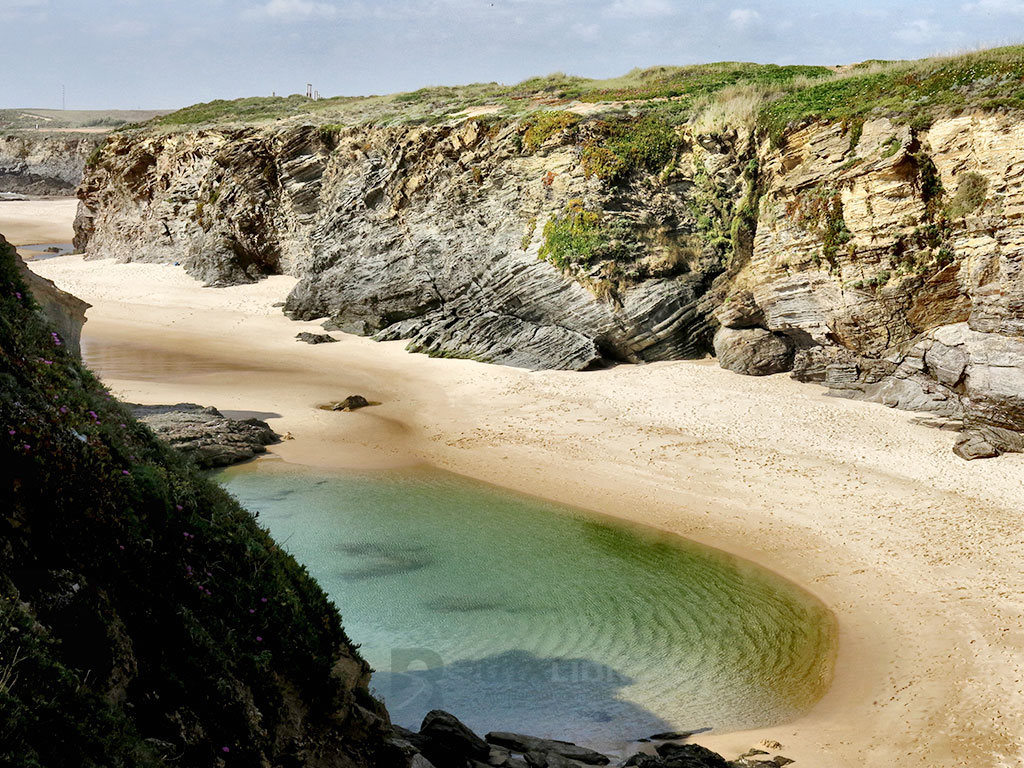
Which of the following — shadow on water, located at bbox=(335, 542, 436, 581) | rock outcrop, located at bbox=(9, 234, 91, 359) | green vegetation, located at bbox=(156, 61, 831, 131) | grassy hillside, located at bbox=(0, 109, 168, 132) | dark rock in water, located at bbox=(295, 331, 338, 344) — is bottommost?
shadow on water, located at bbox=(335, 542, 436, 581)

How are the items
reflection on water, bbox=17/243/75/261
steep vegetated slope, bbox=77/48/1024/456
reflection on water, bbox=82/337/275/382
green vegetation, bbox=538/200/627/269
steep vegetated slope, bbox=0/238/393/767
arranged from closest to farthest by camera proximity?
steep vegetated slope, bbox=0/238/393/767 → steep vegetated slope, bbox=77/48/1024/456 → reflection on water, bbox=82/337/275/382 → green vegetation, bbox=538/200/627/269 → reflection on water, bbox=17/243/75/261

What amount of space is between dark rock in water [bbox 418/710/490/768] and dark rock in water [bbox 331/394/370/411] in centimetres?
1589

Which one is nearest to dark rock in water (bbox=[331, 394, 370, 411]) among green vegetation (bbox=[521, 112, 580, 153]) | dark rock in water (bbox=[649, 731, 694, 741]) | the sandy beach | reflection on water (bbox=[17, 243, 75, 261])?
the sandy beach

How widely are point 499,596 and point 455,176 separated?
2289 centimetres

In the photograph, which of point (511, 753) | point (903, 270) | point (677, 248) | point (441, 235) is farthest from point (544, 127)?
point (511, 753)

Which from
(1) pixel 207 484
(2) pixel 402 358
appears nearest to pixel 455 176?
(2) pixel 402 358

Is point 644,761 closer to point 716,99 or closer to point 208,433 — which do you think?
point 208,433

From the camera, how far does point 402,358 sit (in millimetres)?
28875

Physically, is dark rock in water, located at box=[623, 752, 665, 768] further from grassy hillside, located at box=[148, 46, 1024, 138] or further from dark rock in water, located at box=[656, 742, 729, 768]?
grassy hillside, located at box=[148, 46, 1024, 138]

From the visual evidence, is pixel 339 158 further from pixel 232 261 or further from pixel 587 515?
pixel 587 515

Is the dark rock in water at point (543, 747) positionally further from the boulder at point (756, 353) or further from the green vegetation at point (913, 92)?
the green vegetation at point (913, 92)

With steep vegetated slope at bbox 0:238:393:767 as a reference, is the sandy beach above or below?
below

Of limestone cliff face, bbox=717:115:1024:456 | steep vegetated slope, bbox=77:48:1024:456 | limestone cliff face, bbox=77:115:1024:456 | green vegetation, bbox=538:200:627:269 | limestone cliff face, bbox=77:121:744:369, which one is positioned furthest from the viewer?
green vegetation, bbox=538:200:627:269

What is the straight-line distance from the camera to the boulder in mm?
25047
